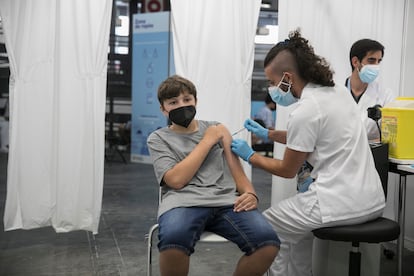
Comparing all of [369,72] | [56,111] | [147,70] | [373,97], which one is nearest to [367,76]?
[369,72]

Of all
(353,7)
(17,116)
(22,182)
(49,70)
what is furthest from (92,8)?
(353,7)

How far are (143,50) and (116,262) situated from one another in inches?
176

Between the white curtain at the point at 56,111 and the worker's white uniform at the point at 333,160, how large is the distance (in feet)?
5.09

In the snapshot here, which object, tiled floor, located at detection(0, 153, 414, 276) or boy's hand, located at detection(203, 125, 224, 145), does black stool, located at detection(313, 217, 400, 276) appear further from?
tiled floor, located at detection(0, 153, 414, 276)

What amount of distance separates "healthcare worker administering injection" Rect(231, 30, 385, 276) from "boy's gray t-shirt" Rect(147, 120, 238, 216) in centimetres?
20

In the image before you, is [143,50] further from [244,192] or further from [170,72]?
[244,192]

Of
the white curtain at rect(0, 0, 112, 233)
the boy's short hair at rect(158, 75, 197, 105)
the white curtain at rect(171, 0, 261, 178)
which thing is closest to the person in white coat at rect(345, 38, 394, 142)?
the white curtain at rect(171, 0, 261, 178)

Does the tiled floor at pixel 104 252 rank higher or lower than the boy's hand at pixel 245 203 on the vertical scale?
lower

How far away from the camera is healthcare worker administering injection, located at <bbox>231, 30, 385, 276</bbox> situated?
1761 mm

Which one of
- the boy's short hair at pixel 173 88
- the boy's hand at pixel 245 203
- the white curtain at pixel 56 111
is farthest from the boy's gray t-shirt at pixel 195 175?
the white curtain at pixel 56 111

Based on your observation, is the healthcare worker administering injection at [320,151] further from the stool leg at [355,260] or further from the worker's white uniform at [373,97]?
the worker's white uniform at [373,97]

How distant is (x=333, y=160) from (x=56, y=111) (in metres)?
1.86

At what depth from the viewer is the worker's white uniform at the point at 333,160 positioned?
1.76 metres

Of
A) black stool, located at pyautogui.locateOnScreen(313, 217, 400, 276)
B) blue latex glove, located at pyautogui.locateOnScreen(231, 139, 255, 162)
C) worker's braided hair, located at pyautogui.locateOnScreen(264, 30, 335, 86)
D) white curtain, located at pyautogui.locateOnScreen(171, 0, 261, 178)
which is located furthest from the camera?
white curtain, located at pyautogui.locateOnScreen(171, 0, 261, 178)
